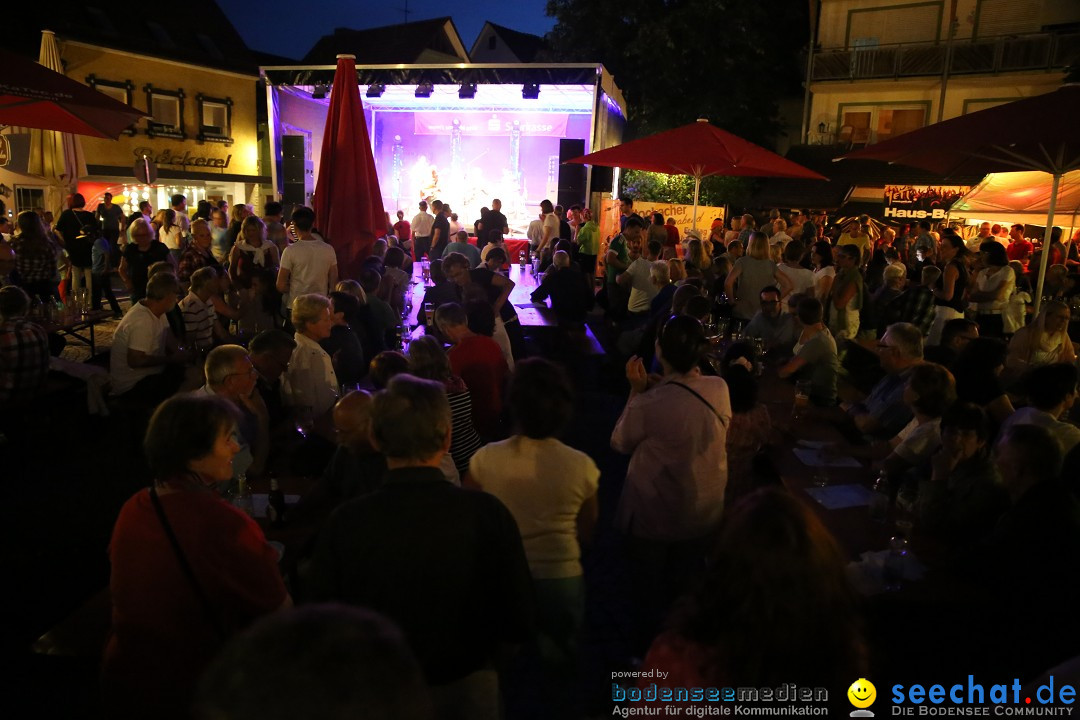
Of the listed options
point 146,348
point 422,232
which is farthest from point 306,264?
point 422,232

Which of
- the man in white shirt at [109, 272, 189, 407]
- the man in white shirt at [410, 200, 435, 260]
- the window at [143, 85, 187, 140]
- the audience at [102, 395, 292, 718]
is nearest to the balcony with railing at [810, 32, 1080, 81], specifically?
the man in white shirt at [410, 200, 435, 260]

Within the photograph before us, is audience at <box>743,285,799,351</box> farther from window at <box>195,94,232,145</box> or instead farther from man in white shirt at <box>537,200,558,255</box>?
window at <box>195,94,232,145</box>

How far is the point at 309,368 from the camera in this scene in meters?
4.36

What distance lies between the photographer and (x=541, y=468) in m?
2.52

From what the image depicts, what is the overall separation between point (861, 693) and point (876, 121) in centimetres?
2588

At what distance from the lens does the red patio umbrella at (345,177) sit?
22.5 ft

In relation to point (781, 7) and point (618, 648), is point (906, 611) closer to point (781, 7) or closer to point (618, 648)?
point (618, 648)

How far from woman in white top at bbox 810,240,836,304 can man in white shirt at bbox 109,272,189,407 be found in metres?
5.86

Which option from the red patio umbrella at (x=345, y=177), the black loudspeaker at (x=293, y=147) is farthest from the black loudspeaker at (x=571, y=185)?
the red patio umbrella at (x=345, y=177)

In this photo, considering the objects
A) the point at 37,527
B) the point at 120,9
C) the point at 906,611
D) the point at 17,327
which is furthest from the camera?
the point at 120,9

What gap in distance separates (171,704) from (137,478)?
400 cm

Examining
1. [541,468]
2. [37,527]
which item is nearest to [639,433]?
[541,468]

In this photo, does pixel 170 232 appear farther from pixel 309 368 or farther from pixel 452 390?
pixel 452 390

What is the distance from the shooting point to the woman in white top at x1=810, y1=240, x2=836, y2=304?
7.58m
